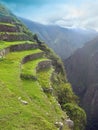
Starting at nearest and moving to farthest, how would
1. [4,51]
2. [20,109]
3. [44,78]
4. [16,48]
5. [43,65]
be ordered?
[20,109] < [44,78] < [4,51] < [43,65] < [16,48]

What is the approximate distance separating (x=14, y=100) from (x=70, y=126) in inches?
211

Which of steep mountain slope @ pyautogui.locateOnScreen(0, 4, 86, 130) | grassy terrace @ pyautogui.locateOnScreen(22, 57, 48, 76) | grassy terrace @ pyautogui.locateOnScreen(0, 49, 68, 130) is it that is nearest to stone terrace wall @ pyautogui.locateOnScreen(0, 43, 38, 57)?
steep mountain slope @ pyautogui.locateOnScreen(0, 4, 86, 130)

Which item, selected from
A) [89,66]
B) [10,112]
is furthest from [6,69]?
[89,66]

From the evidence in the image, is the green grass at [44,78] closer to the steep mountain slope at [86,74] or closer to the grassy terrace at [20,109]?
the grassy terrace at [20,109]

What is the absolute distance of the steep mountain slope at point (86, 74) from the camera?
338 ft

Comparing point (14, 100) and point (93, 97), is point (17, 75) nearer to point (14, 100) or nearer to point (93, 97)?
point (14, 100)

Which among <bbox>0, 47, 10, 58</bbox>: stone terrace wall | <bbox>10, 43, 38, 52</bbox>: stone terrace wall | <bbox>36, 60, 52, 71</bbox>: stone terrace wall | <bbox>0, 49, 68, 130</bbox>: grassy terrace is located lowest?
<bbox>36, 60, 52, 71</bbox>: stone terrace wall

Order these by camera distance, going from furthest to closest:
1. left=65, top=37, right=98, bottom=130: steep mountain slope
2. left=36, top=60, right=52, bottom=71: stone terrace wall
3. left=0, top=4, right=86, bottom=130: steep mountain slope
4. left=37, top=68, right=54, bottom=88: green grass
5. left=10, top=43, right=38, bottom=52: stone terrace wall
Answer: left=65, top=37, right=98, bottom=130: steep mountain slope < left=10, top=43, right=38, bottom=52: stone terrace wall < left=36, top=60, right=52, bottom=71: stone terrace wall < left=37, top=68, right=54, bottom=88: green grass < left=0, top=4, right=86, bottom=130: steep mountain slope

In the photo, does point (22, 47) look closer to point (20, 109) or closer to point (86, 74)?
point (20, 109)

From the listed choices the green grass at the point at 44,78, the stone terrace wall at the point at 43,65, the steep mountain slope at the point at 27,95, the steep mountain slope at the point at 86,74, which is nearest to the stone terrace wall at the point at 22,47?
the steep mountain slope at the point at 27,95

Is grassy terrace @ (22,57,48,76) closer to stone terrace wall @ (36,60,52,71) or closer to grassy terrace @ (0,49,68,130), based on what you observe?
stone terrace wall @ (36,60,52,71)

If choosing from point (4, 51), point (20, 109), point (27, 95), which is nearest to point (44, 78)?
point (4, 51)

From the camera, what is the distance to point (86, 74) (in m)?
138

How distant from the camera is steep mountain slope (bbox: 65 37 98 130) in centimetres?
10288
